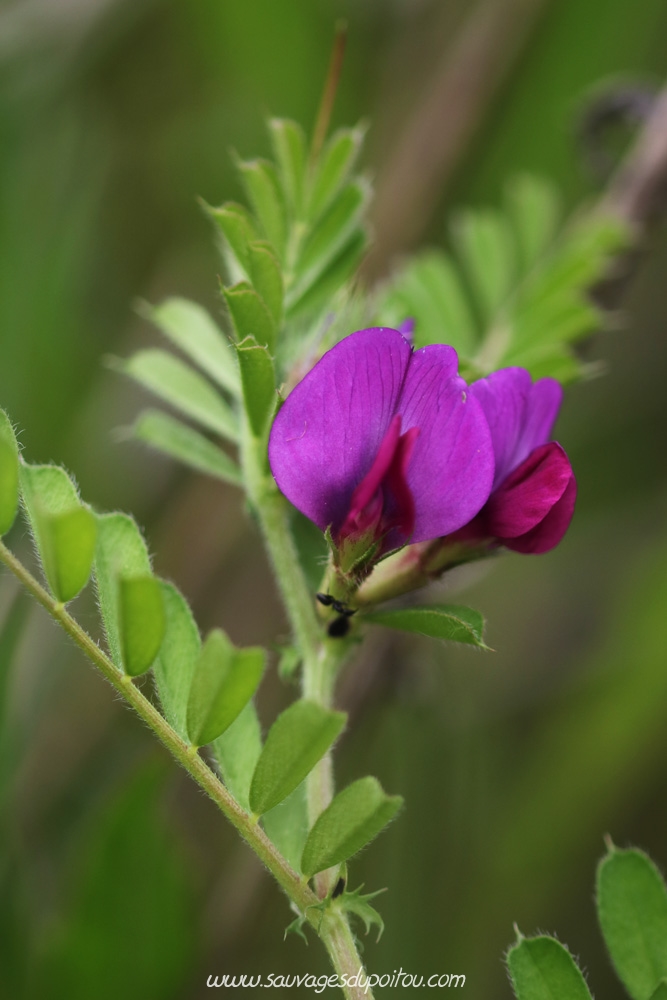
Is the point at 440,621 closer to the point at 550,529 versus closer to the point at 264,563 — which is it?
the point at 550,529

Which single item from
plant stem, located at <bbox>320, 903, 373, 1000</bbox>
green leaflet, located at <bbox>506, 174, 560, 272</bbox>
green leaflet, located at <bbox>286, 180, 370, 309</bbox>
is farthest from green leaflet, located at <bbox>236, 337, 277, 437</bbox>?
green leaflet, located at <bbox>506, 174, 560, 272</bbox>

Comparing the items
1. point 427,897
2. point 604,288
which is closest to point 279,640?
point 604,288

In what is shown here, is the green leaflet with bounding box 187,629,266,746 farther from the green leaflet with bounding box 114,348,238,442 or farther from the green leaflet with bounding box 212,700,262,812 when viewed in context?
the green leaflet with bounding box 114,348,238,442

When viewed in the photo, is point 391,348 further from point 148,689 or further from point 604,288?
point 604,288

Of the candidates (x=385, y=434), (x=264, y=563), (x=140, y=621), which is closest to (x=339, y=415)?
(x=385, y=434)

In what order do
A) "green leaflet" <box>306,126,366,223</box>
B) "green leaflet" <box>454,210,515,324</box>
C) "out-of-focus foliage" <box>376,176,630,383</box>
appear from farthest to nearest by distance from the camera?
"green leaflet" <box>454,210,515,324</box> < "out-of-focus foliage" <box>376,176,630,383</box> < "green leaflet" <box>306,126,366,223</box>

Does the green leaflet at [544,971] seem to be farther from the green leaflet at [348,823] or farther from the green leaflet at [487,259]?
the green leaflet at [487,259]
